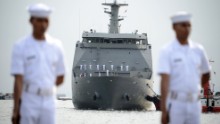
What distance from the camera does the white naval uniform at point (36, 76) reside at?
6.02 metres

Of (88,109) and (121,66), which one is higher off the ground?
(121,66)

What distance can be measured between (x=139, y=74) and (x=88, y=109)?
4.92 metres

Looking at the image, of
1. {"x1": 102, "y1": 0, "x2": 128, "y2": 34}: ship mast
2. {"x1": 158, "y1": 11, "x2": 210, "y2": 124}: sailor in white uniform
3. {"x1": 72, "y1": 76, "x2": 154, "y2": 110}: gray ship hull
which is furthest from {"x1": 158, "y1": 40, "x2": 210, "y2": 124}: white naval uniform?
{"x1": 102, "y1": 0, "x2": 128, "y2": 34}: ship mast

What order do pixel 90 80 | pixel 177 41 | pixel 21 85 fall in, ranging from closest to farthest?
pixel 21 85 → pixel 177 41 → pixel 90 80

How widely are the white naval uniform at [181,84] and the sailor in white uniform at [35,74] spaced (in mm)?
1171

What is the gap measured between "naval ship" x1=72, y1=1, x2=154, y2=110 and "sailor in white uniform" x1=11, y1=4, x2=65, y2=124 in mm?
36203

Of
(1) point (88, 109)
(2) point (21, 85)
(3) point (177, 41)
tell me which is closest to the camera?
(2) point (21, 85)

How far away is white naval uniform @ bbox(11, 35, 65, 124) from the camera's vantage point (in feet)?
19.8

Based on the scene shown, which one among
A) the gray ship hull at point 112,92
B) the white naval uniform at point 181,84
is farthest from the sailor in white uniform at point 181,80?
the gray ship hull at point 112,92

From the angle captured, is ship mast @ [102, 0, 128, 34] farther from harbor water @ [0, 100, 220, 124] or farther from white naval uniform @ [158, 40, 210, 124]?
white naval uniform @ [158, 40, 210, 124]

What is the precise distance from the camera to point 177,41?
6.48m

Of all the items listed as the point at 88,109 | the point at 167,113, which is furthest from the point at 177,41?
the point at 88,109

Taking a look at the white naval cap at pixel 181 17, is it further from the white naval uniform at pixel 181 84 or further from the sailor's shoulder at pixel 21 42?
the sailor's shoulder at pixel 21 42

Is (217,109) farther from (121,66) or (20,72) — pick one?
(20,72)
